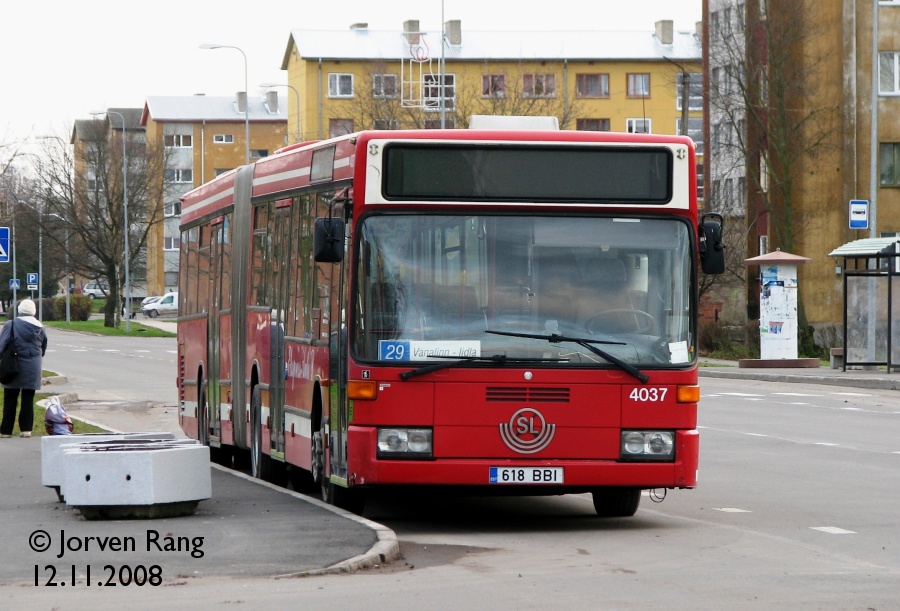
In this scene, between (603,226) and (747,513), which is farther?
(747,513)

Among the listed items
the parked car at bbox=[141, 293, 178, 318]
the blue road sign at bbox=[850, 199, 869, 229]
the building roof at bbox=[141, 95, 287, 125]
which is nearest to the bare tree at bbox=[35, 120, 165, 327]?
the parked car at bbox=[141, 293, 178, 318]

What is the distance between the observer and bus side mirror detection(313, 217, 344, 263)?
36.9 feet

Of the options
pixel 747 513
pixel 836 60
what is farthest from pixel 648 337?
pixel 836 60

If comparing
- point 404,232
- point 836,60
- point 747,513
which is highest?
point 836,60

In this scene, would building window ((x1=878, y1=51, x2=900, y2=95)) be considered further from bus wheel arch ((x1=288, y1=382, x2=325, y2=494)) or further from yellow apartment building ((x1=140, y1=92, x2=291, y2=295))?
yellow apartment building ((x1=140, y1=92, x2=291, y2=295))

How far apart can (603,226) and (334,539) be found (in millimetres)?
2919

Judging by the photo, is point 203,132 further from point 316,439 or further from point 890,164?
point 316,439

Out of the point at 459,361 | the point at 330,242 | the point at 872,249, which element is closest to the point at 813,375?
the point at 872,249

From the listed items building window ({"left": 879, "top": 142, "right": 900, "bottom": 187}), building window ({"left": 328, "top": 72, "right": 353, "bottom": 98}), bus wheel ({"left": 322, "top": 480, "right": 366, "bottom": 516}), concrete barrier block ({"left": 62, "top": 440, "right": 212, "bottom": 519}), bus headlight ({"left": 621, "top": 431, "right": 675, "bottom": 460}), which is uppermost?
building window ({"left": 328, "top": 72, "right": 353, "bottom": 98})

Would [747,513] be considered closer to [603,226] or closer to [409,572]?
[603,226]

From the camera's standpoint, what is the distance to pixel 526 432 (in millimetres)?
11422

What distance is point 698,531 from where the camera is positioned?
38.9 ft

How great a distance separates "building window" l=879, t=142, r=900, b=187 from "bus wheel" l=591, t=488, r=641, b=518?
47458 millimetres

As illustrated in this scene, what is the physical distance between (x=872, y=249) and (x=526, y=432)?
1084 inches
